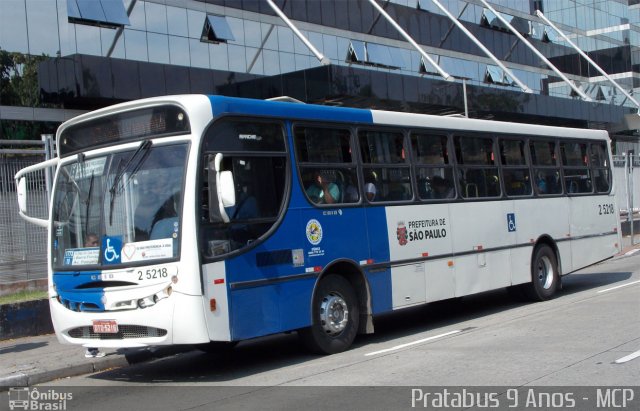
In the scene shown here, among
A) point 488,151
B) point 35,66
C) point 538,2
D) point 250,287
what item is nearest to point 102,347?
point 250,287

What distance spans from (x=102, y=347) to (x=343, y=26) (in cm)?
2546

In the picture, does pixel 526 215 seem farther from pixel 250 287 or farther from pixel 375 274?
pixel 250 287

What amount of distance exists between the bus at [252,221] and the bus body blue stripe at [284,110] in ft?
0.07

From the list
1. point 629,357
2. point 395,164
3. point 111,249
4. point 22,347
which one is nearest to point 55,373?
point 22,347

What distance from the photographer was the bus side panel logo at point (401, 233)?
1152 cm

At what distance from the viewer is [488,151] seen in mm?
13773

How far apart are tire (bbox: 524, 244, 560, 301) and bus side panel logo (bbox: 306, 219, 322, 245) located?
234 inches

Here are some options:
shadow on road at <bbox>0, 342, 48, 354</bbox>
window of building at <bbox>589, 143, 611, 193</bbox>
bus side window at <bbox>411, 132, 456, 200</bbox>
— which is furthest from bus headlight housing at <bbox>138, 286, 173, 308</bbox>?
window of building at <bbox>589, 143, 611, 193</bbox>

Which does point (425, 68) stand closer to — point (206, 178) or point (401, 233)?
point (401, 233)

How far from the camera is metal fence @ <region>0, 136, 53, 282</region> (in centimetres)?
1371

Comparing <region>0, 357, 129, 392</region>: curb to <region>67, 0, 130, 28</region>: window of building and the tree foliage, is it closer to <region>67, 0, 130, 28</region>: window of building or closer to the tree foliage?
the tree foliage

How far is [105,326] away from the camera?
353 inches

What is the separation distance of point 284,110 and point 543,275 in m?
7.39

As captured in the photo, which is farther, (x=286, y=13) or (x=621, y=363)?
(x=286, y=13)
